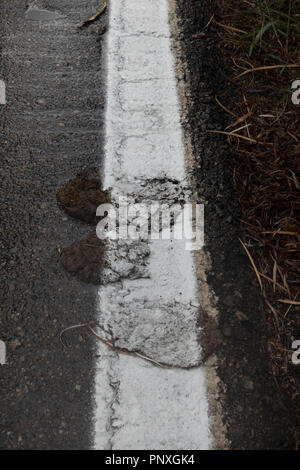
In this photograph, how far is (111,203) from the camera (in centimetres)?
213

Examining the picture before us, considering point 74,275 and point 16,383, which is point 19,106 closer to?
point 74,275

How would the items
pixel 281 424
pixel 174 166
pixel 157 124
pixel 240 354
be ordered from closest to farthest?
pixel 281 424
pixel 240 354
pixel 174 166
pixel 157 124

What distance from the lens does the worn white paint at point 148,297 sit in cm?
159

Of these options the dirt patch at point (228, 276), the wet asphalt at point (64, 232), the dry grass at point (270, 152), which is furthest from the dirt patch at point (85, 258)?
the dry grass at point (270, 152)

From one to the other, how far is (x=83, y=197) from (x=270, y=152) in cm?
89

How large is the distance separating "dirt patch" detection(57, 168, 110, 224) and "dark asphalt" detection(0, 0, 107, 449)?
0.04 meters

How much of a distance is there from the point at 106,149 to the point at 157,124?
0.30 meters

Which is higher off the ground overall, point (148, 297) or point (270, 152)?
point (270, 152)

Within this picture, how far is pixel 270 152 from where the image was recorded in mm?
2281

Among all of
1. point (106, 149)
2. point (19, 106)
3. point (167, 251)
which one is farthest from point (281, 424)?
point (19, 106)
